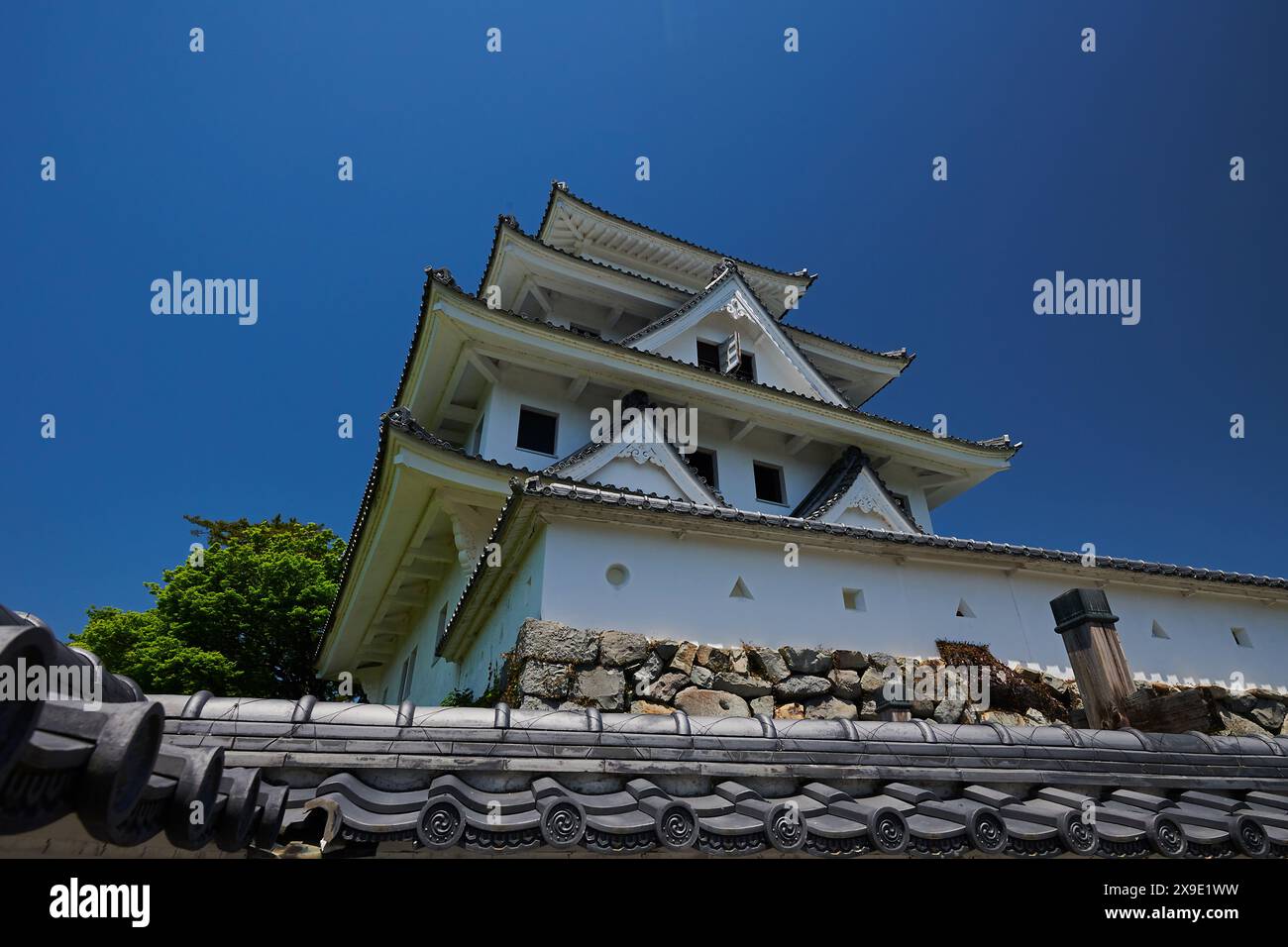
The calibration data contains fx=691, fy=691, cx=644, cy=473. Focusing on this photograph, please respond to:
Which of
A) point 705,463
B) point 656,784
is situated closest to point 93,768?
point 656,784

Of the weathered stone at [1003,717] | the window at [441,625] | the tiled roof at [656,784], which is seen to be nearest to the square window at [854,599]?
the weathered stone at [1003,717]

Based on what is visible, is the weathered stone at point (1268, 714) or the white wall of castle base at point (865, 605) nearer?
the white wall of castle base at point (865, 605)

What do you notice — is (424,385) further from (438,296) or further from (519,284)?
(519,284)

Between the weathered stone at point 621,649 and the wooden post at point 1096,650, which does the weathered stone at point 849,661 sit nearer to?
the weathered stone at point 621,649

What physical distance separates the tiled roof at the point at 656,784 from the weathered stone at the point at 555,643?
133 inches

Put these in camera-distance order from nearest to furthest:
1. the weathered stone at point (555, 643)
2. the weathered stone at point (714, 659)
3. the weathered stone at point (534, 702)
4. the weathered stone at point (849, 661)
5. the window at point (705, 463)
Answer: the weathered stone at point (534, 702) → the weathered stone at point (555, 643) → the weathered stone at point (714, 659) → the weathered stone at point (849, 661) → the window at point (705, 463)

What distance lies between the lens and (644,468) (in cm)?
1125

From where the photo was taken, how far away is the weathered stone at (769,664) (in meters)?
7.49

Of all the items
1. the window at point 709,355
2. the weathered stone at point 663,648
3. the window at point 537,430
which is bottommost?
the weathered stone at point 663,648

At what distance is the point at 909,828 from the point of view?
113 inches

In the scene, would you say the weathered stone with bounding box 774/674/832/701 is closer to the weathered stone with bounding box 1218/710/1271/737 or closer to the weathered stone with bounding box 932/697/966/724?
the weathered stone with bounding box 932/697/966/724

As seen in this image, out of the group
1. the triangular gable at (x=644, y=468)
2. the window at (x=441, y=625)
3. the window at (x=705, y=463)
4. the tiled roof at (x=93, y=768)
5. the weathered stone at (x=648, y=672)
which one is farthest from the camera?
the window at (x=705, y=463)
